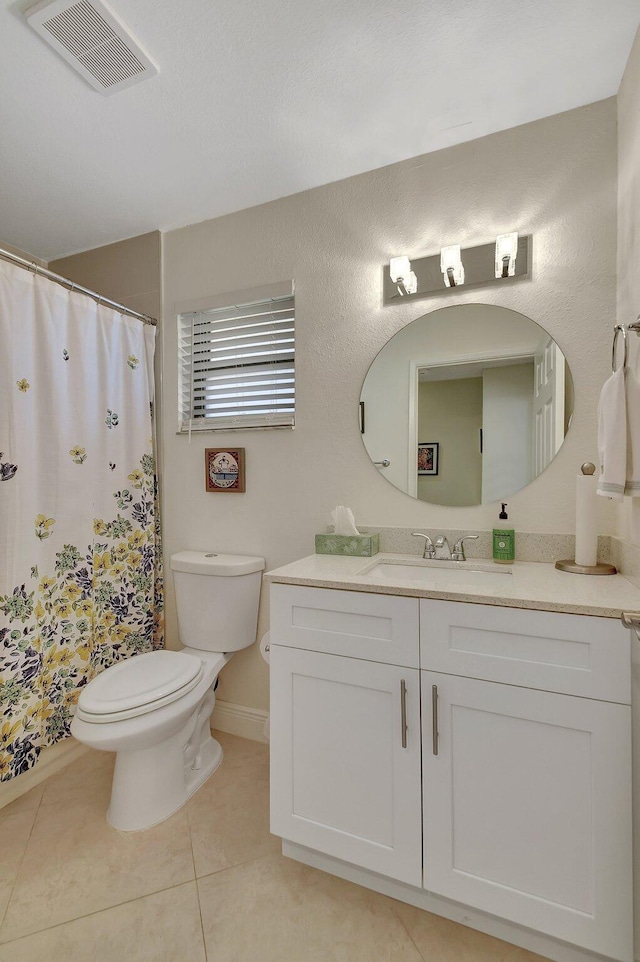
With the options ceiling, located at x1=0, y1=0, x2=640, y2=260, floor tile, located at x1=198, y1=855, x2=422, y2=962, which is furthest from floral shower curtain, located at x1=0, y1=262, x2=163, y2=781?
floor tile, located at x1=198, y1=855, x2=422, y2=962

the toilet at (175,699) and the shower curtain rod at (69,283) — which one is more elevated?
the shower curtain rod at (69,283)

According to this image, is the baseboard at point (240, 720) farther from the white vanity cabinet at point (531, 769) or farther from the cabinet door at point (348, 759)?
the white vanity cabinet at point (531, 769)

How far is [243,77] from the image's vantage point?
4.52ft

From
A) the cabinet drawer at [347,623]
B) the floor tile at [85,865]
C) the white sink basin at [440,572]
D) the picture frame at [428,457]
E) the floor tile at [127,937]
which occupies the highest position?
the picture frame at [428,457]

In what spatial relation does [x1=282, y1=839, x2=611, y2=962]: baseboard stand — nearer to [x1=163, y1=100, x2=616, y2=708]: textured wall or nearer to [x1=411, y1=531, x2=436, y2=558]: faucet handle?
[x1=163, y1=100, x2=616, y2=708]: textured wall

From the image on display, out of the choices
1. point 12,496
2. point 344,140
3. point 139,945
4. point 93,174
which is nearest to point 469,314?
point 344,140

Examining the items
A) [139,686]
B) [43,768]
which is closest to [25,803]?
A: [43,768]

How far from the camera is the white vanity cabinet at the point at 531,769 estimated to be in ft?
3.34

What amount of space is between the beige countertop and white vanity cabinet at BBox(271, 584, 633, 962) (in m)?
0.03

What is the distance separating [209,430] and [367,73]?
1419 mm

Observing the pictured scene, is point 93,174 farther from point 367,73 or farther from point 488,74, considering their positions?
point 488,74

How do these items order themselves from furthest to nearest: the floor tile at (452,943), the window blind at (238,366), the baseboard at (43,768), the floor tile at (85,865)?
1. the window blind at (238,366)
2. the baseboard at (43,768)
3. the floor tile at (85,865)
4. the floor tile at (452,943)

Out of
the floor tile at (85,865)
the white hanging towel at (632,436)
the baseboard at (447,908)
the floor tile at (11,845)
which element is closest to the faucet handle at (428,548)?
the white hanging towel at (632,436)

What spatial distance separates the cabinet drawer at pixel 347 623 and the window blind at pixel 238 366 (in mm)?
868
